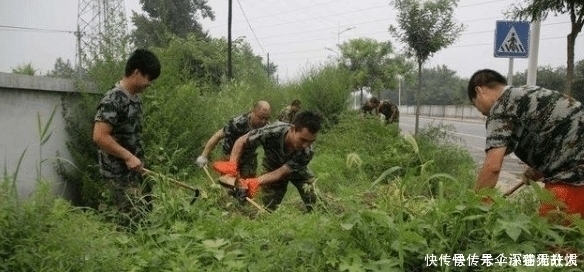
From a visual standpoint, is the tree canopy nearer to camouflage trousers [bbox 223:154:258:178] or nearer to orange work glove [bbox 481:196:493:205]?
camouflage trousers [bbox 223:154:258:178]

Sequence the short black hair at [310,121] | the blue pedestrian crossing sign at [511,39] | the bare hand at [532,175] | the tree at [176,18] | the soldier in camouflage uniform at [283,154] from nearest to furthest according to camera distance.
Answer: the bare hand at [532,175]
the short black hair at [310,121]
the soldier in camouflage uniform at [283,154]
the blue pedestrian crossing sign at [511,39]
the tree at [176,18]

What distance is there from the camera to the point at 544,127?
2.76m

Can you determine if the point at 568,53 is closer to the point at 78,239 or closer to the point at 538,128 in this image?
the point at 538,128

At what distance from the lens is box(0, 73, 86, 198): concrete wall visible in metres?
4.20

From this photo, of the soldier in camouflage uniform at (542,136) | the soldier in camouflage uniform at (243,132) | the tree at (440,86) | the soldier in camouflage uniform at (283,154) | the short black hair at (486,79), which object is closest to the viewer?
the soldier in camouflage uniform at (542,136)

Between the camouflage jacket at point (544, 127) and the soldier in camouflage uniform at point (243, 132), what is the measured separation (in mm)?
2543

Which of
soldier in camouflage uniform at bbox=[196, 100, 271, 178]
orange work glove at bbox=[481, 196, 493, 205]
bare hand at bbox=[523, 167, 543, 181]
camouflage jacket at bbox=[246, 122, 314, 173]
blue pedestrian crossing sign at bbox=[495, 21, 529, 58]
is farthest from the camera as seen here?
blue pedestrian crossing sign at bbox=[495, 21, 529, 58]

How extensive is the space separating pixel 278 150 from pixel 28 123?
208 centimetres

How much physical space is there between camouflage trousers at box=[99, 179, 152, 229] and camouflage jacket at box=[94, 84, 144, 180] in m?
0.05

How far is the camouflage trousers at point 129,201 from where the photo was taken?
2.93m

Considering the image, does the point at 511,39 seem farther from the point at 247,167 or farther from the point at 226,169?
the point at 226,169

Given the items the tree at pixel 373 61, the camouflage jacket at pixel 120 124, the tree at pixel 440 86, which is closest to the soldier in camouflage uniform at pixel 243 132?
the camouflage jacket at pixel 120 124

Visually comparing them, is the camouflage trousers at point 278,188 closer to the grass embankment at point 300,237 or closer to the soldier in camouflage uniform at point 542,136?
the grass embankment at point 300,237

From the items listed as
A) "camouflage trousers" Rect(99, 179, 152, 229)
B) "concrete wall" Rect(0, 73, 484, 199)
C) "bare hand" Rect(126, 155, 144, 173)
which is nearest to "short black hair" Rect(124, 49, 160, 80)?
"bare hand" Rect(126, 155, 144, 173)
